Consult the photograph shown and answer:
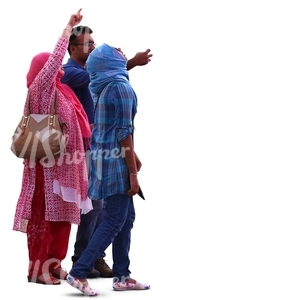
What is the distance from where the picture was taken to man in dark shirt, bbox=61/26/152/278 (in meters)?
8.98

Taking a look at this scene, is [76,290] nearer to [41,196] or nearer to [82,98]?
[41,196]

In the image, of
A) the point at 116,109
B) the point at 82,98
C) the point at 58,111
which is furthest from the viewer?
the point at 82,98

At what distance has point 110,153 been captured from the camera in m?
8.08

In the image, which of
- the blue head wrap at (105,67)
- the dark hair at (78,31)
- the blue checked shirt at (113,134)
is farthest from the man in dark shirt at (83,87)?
the blue checked shirt at (113,134)

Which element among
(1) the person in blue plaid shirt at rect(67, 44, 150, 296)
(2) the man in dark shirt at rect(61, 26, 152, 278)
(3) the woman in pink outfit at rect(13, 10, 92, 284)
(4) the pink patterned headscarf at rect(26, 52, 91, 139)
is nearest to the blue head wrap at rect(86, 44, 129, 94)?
(1) the person in blue plaid shirt at rect(67, 44, 150, 296)

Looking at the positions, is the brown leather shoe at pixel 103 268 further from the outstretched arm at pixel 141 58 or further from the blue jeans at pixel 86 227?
the outstretched arm at pixel 141 58

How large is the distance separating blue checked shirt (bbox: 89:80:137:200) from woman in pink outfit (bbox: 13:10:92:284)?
554 mm

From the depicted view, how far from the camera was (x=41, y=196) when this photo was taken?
8688 millimetres

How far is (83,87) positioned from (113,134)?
118 cm

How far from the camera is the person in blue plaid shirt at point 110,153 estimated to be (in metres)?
8.01

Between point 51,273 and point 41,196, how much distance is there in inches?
26.5

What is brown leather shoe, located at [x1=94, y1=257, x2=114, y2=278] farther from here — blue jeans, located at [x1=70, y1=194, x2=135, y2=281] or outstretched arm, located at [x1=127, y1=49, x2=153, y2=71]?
outstretched arm, located at [x1=127, y1=49, x2=153, y2=71]

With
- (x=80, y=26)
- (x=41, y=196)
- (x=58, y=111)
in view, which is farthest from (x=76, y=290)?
(x=80, y=26)

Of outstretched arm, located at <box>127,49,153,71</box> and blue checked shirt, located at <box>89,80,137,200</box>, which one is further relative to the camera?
outstretched arm, located at <box>127,49,153,71</box>
